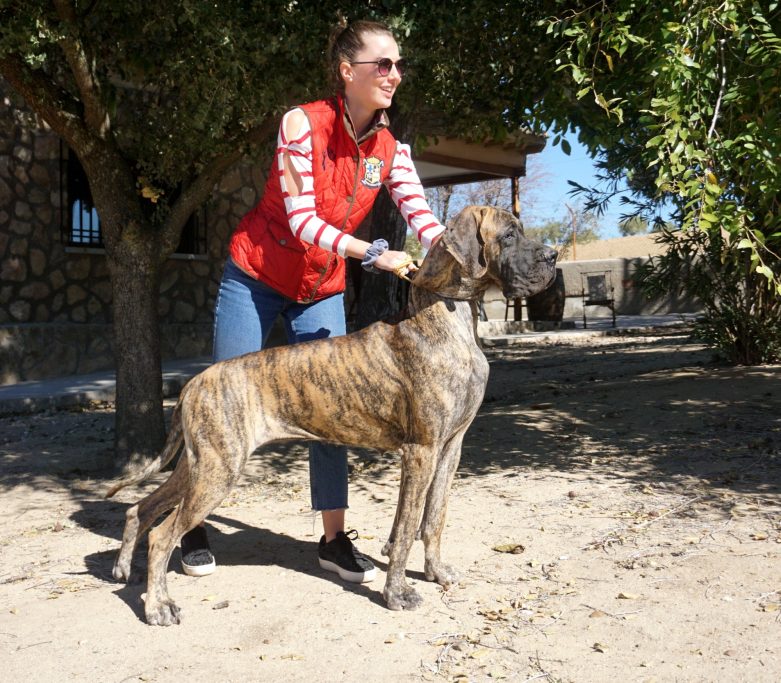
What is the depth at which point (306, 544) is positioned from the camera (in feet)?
14.6

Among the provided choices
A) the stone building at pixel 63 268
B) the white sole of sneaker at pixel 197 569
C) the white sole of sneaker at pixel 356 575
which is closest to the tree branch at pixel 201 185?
the white sole of sneaker at pixel 197 569

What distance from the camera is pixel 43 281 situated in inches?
440

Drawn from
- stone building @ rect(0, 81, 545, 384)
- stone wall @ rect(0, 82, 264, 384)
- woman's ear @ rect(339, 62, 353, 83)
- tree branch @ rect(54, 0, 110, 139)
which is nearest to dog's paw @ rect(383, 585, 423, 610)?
woman's ear @ rect(339, 62, 353, 83)

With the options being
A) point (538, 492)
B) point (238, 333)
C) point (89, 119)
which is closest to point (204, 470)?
point (238, 333)

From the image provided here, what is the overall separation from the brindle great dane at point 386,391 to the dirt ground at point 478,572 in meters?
0.29

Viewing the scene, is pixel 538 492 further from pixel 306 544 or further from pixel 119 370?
pixel 119 370

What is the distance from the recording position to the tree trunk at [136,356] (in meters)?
6.01

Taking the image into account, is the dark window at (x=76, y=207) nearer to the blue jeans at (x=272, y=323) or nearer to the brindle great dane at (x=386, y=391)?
the blue jeans at (x=272, y=323)

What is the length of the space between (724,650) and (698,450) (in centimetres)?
322

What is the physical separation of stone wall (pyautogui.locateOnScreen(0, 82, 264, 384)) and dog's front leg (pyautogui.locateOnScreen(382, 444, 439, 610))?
8535 mm

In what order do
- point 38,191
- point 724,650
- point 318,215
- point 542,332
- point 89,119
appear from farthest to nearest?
1. point 542,332
2. point 38,191
3. point 89,119
4. point 318,215
5. point 724,650

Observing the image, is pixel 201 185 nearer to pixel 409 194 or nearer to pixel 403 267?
pixel 409 194

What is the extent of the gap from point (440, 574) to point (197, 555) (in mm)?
1163

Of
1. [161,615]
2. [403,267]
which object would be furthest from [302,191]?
[161,615]
